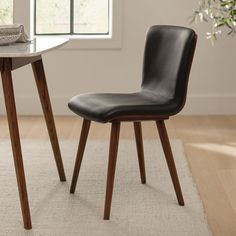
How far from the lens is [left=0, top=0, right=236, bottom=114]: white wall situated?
196 inches

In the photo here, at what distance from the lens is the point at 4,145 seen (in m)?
3.89

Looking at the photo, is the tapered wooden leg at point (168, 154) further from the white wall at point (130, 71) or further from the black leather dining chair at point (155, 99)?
the white wall at point (130, 71)

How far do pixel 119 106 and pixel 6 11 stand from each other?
9.44 ft

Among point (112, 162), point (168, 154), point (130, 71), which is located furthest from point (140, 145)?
point (130, 71)

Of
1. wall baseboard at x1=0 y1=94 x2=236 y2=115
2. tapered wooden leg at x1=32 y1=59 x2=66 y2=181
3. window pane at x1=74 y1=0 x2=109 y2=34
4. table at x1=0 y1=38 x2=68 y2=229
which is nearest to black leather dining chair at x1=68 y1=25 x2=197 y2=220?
tapered wooden leg at x1=32 y1=59 x2=66 y2=181

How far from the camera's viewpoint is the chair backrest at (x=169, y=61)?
265 centimetres

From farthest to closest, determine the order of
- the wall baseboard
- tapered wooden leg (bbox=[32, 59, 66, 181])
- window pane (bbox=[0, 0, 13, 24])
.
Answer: window pane (bbox=[0, 0, 13, 24])
the wall baseboard
tapered wooden leg (bbox=[32, 59, 66, 181])

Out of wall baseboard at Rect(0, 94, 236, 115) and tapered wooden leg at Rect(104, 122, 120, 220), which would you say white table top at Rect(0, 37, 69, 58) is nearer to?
tapered wooden leg at Rect(104, 122, 120, 220)

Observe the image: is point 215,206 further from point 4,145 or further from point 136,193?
point 4,145

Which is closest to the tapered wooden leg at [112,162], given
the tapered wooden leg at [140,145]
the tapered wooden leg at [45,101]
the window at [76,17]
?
the tapered wooden leg at [140,145]

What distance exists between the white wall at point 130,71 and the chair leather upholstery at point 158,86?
2.02 m

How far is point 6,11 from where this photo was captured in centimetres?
517

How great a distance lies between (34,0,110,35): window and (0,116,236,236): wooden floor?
0.78 meters

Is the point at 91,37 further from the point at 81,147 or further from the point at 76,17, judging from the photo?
the point at 81,147
